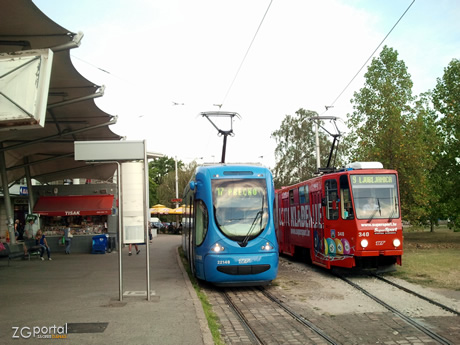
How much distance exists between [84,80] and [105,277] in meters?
5.93

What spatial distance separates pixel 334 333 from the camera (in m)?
7.44

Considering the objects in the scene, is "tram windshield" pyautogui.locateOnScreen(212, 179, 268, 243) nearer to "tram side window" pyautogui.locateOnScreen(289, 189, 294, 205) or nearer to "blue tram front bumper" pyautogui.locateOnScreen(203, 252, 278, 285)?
"blue tram front bumper" pyautogui.locateOnScreen(203, 252, 278, 285)

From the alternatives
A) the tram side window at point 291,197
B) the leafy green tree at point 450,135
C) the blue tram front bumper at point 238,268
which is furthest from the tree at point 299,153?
the blue tram front bumper at point 238,268

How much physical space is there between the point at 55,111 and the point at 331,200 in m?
10.9

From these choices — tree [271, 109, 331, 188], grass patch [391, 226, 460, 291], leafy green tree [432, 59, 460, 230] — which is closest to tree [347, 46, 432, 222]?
leafy green tree [432, 59, 460, 230]

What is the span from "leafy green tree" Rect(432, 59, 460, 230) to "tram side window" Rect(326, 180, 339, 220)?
14.8 m

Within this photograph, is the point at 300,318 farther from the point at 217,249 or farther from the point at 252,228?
the point at 252,228

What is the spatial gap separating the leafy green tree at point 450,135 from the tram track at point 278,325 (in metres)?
19.3

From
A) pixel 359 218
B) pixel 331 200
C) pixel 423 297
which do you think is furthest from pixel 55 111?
pixel 423 297

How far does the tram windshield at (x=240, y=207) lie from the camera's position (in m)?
11.8

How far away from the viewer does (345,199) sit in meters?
13.6

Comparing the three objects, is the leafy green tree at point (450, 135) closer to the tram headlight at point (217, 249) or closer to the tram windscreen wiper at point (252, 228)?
the tram windscreen wiper at point (252, 228)

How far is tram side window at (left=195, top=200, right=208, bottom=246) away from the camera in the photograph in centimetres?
1195

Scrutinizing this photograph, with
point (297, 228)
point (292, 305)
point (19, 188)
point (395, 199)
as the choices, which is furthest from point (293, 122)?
point (292, 305)
